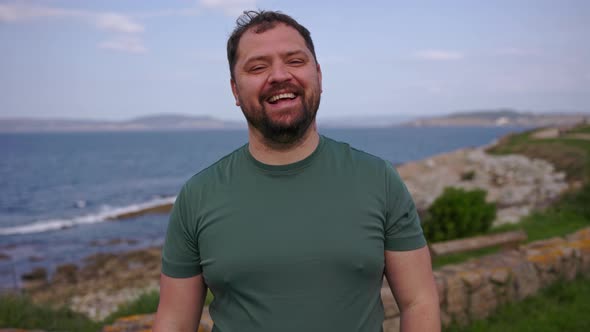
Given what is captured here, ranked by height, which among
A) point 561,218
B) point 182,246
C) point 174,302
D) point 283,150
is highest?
point 283,150

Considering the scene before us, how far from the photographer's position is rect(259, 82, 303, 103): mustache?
1870 mm

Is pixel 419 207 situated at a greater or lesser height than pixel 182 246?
lesser

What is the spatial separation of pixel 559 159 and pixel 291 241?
32729 millimetres

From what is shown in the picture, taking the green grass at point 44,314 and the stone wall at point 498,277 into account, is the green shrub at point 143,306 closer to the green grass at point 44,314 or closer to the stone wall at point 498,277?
the green grass at point 44,314

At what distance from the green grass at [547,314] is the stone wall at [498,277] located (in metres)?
0.09

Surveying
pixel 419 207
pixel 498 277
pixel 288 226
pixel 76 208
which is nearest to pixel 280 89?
pixel 288 226

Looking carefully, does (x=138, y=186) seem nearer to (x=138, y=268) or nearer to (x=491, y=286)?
(x=138, y=268)

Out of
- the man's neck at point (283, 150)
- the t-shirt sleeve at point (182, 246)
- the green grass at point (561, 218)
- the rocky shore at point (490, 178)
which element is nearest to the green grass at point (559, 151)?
the green grass at point (561, 218)

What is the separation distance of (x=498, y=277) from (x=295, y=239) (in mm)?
4246

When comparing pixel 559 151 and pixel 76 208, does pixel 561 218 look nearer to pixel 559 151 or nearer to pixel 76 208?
pixel 559 151

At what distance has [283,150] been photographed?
1943mm

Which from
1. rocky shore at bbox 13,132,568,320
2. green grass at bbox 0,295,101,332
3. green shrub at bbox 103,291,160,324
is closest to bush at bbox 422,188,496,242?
green shrub at bbox 103,291,160,324

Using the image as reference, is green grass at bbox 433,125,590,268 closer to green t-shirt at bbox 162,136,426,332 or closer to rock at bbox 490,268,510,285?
rock at bbox 490,268,510,285

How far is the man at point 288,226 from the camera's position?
1.83 m
